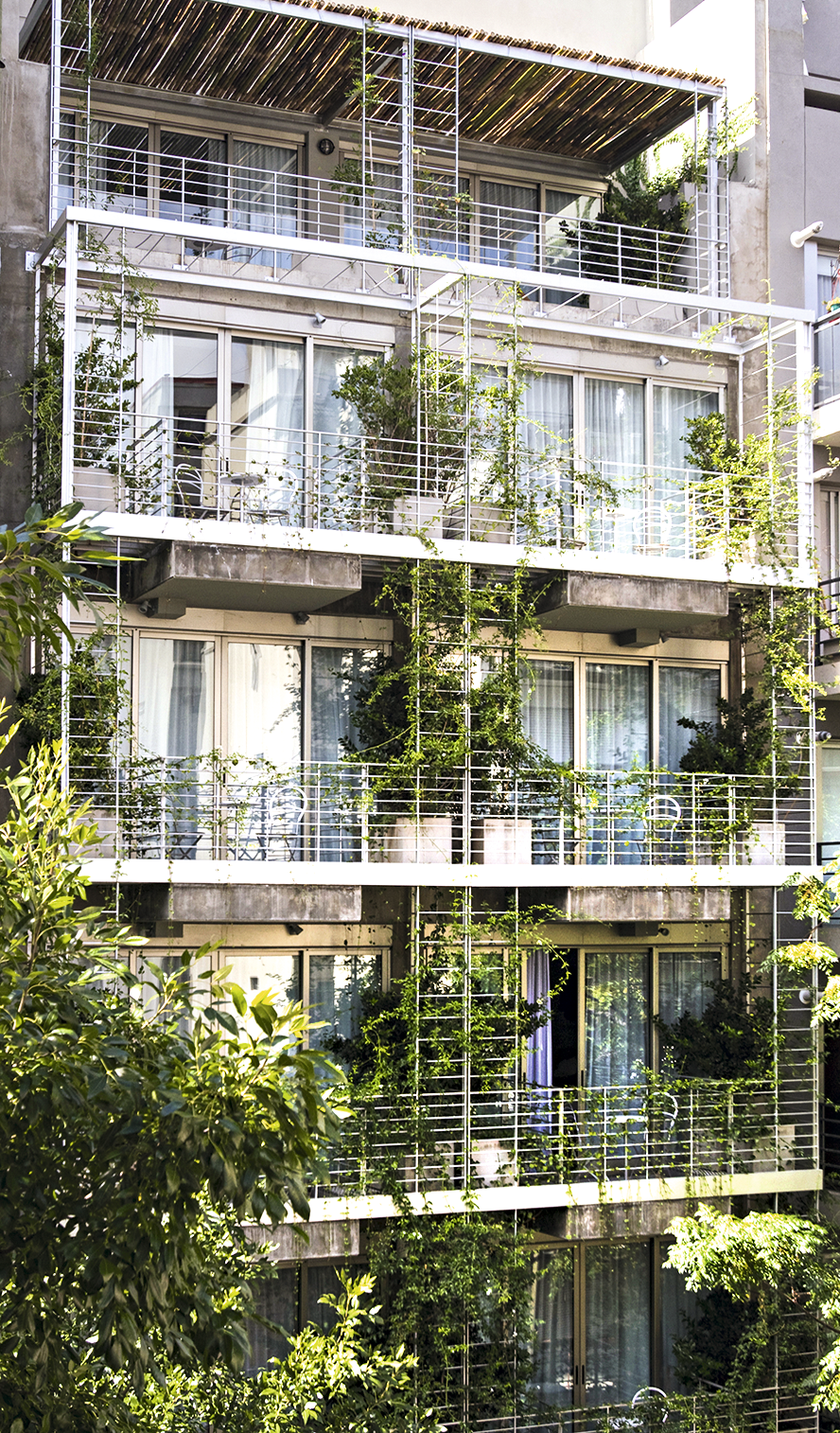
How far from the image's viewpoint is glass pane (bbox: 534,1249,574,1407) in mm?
16453

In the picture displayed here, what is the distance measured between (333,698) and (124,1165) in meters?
11.4

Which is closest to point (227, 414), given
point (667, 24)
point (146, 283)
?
point (146, 283)

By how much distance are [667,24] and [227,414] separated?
27.9ft

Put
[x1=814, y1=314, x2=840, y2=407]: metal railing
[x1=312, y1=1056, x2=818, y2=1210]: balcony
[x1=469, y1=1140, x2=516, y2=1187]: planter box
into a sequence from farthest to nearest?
[x1=814, y1=314, x2=840, y2=407]: metal railing
[x1=469, y1=1140, x2=516, y2=1187]: planter box
[x1=312, y1=1056, x2=818, y2=1210]: balcony

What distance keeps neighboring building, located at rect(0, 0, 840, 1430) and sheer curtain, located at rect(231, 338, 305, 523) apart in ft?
0.14

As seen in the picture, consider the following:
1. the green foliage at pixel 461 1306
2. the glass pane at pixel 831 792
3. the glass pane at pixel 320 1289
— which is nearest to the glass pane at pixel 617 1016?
the green foliage at pixel 461 1306

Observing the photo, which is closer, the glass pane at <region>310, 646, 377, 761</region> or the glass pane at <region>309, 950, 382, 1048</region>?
the glass pane at <region>309, 950, 382, 1048</region>

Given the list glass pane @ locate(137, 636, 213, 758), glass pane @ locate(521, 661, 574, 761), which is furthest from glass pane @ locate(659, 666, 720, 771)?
glass pane @ locate(137, 636, 213, 758)

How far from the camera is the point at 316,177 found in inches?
663

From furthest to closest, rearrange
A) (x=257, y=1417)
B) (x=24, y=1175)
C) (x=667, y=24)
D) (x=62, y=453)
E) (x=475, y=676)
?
1. (x=667, y=24)
2. (x=475, y=676)
3. (x=62, y=453)
4. (x=257, y=1417)
5. (x=24, y=1175)

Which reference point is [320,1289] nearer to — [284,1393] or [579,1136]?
[579,1136]

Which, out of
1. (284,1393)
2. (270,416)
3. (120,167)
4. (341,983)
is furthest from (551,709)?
(284,1393)

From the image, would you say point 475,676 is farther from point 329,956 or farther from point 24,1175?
point 24,1175

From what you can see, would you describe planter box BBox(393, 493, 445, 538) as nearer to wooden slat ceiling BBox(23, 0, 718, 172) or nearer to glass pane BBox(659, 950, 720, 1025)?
wooden slat ceiling BBox(23, 0, 718, 172)
